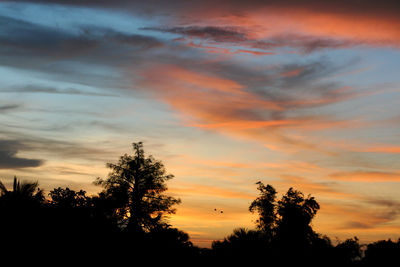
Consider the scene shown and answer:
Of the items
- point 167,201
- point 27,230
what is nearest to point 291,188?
point 167,201

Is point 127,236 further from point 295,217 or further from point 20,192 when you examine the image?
point 295,217

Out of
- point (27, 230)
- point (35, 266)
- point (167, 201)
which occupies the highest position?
point (167, 201)

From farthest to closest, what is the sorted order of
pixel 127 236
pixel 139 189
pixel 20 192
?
pixel 139 189
pixel 127 236
pixel 20 192

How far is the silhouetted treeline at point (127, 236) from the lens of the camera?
72.5 ft

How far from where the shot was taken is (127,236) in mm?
31969

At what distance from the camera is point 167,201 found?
71.9 m

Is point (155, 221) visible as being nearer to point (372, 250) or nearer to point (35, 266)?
point (372, 250)

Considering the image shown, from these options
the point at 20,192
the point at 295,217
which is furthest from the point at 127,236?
the point at 295,217

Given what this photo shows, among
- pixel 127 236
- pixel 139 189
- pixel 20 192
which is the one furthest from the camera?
pixel 139 189

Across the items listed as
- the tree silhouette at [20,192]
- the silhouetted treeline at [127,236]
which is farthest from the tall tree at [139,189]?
the tree silhouette at [20,192]

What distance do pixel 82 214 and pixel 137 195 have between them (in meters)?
43.2

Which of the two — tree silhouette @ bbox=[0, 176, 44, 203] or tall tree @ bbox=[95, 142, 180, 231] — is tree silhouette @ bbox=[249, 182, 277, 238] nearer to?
tall tree @ bbox=[95, 142, 180, 231]

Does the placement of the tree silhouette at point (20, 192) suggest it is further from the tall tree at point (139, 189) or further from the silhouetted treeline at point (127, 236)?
the tall tree at point (139, 189)

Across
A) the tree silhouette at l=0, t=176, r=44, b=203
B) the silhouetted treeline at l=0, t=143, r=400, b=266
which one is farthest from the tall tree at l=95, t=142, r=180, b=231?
the tree silhouette at l=0, t=176, r=44, b=203
